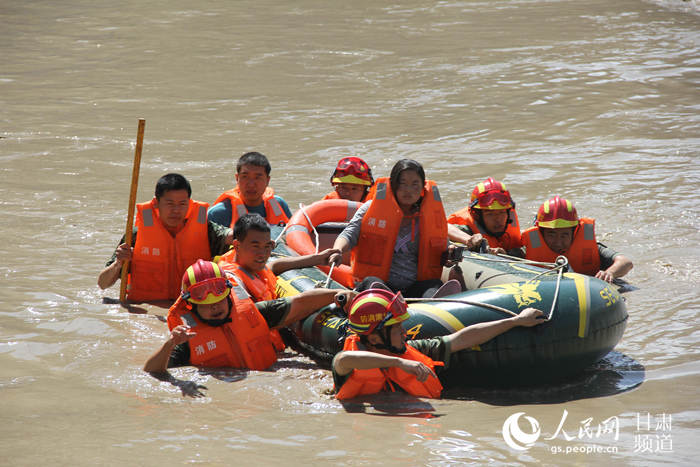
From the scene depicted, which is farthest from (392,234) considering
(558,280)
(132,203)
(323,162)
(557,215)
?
(323,162)

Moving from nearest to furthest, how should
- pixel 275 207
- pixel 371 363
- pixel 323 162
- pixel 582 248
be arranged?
pixel 371 363 → pixel 582 248 → pixel 275 207 → pixel 323 162

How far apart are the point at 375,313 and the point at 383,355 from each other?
224 mm

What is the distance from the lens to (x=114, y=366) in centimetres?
515

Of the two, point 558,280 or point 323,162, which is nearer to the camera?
point 558,280

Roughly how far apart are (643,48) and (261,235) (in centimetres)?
1269

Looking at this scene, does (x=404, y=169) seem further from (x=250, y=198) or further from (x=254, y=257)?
(x=250, y=198)

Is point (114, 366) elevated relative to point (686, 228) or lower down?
lower down

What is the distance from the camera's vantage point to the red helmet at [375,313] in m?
4.55

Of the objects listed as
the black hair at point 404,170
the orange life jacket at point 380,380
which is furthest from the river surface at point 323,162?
the black hair at point 404,170

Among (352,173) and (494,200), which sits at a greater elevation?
(352,173)

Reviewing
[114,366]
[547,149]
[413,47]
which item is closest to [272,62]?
[413,47]

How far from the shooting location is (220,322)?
16.8 feet

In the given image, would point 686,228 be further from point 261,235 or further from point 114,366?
point 114,366

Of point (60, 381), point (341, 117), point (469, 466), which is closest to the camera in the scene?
point (469, 466)
